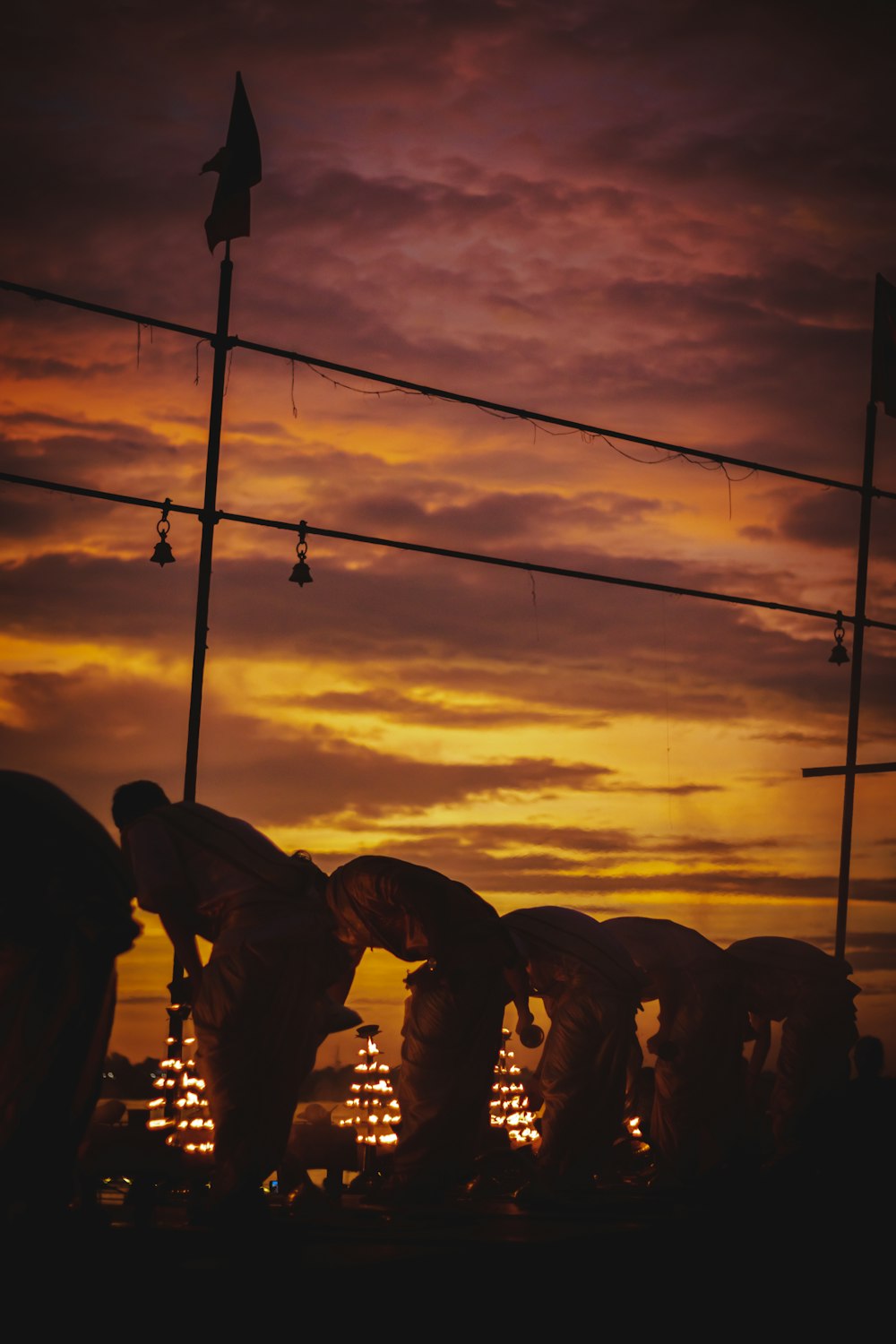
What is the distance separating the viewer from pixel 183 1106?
9641 mm

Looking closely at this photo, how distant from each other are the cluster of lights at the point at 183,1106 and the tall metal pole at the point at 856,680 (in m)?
9.16

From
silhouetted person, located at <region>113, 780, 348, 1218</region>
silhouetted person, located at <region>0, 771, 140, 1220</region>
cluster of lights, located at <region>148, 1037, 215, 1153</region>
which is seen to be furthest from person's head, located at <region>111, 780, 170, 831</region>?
cluster of lights, located at <region>148, 1037, 215, 1153</region>

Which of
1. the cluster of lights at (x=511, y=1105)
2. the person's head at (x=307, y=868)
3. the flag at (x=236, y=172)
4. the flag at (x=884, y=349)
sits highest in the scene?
the flag at (x=884, y=349)

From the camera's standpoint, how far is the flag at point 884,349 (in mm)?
18906

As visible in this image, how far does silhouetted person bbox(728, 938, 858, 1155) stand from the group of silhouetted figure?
2 centimetres

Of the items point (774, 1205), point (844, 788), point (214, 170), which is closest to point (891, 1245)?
point (774, 1205)

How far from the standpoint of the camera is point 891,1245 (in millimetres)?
7082

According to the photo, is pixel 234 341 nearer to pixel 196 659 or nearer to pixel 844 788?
pixel 196 659

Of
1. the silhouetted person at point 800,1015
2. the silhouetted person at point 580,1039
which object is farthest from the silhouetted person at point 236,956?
the silhouetted person at point 800,1015

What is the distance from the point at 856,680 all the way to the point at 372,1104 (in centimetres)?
962

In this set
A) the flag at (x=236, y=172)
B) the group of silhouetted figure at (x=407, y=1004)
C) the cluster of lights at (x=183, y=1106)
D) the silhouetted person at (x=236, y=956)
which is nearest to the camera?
the group of silhouetted figure at (x=407, y=1004)

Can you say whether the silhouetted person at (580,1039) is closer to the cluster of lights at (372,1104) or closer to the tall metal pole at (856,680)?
the cluster of lights at (372,1104)

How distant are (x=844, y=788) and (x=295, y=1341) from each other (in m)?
13.9

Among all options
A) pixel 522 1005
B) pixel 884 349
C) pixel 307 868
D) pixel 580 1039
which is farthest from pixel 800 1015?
pixel 884 349
